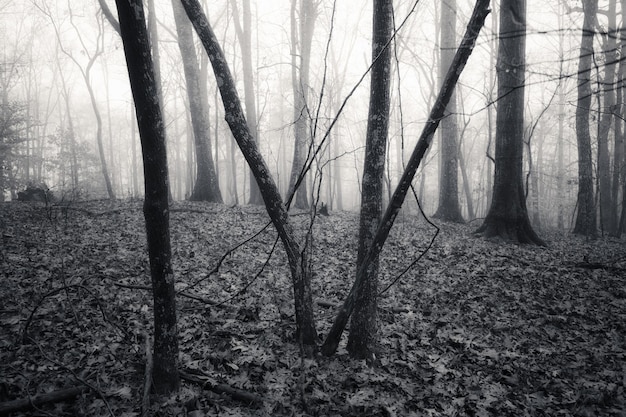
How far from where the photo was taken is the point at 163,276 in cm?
273

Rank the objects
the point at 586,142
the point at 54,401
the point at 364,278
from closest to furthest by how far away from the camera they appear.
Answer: the point at 54,401 < the point at 364,278 < the point at 586,142

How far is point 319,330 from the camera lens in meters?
4.29

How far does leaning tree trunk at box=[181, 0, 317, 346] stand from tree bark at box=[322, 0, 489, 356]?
1.30 ft

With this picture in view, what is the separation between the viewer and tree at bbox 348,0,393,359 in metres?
3.36

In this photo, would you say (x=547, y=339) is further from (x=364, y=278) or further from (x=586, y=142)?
(x=586, y=142)

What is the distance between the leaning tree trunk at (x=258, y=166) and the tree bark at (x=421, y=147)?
15.6 inches

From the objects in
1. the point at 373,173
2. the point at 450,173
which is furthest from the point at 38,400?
the point at 450,173

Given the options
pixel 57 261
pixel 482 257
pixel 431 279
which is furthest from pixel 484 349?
pixel 57 261

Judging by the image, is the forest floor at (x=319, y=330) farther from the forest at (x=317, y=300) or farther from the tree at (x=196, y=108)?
the tree at (x=196, y=108)

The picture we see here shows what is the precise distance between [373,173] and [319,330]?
2179 mm

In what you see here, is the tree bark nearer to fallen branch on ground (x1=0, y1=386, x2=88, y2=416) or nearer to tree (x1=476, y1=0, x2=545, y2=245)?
fallen branch on ground (x1=0, y1=386, x2=88, y2=416)

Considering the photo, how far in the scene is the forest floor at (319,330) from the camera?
3.08 m

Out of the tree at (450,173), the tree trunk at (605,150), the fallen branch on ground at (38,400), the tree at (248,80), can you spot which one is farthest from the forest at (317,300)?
the tree trunk at (605,150)

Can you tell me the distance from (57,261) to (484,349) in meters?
6.48
